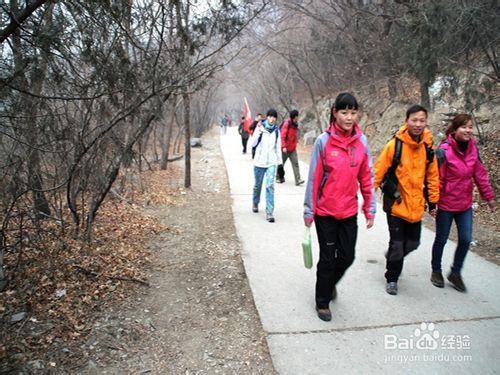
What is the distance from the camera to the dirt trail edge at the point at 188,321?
3049 mm

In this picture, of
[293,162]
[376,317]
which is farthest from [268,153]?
[376,317]

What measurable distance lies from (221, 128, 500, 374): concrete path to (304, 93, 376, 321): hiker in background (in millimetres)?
355

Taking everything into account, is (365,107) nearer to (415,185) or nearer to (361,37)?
(361,37)

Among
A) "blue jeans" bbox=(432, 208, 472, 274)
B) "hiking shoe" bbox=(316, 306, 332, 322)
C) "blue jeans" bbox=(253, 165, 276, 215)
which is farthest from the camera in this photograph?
"blue jeans" bbox=(253, 165, 276, 215)

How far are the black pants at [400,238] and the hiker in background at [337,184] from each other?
0.59 meters

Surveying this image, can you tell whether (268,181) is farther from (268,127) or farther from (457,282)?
(457,282)

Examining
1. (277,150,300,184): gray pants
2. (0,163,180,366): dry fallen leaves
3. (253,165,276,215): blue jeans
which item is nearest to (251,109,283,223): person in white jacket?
(253,165,276,215): blue jeans

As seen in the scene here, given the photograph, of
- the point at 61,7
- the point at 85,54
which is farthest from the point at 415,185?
the point at 61,7

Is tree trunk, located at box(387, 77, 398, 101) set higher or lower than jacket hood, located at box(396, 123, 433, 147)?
higher

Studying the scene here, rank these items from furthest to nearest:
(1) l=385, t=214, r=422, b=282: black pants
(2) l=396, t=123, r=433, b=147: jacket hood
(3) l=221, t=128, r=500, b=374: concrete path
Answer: (1) l=385, t=214, r=422, b=282: black pants → (2) l=396, t=123, r=433, b=147: jacket hood → (3) l=221, t=128, r=500, b=374: concrete path

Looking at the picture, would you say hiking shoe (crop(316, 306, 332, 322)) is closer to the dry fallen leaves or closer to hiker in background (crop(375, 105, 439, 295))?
hiker in background (crop(375, 105, 439, 295))

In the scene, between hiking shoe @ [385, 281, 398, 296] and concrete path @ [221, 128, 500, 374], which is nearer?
concrete path @ [221, 128, 500, 374]

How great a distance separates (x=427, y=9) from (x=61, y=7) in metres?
6.89

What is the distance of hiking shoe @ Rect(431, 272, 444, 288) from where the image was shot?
4.13 m
